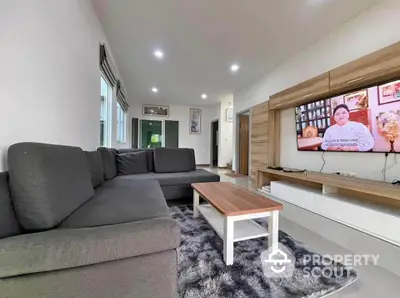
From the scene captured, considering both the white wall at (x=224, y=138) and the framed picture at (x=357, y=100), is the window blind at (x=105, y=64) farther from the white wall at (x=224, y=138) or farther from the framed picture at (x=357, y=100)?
the white wall at (x=224, y=138)

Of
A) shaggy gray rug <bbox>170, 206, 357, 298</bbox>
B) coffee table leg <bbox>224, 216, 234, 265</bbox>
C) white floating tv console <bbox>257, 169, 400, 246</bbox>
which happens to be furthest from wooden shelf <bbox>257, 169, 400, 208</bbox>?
coffee table leg <bbox>224, 216, 234, 265</bbox>

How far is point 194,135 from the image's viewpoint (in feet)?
27.5

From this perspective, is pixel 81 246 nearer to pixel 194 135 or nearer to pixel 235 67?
pixel 235 67

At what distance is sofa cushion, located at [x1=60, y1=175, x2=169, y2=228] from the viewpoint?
112 centimetres

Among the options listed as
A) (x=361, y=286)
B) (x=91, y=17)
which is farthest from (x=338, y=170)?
(x=91, y=17)

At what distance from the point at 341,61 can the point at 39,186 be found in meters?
3.49

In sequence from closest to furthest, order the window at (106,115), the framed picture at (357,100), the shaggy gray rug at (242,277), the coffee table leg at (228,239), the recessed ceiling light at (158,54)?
the shaggy gray rug at (242,277), the coffee table leg at (228,239), the framed picture at (357,100), the recessed ceiling light at (158,54), the window at (106,115)

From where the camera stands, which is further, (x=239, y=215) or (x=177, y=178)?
(x=177, y=178)

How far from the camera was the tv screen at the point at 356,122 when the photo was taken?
2.05m

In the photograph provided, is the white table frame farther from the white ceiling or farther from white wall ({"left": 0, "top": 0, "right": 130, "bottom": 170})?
the white ceiling

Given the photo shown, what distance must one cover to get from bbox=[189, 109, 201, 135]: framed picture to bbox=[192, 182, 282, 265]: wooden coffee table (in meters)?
6.52

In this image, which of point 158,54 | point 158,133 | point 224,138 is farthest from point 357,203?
point 158,133

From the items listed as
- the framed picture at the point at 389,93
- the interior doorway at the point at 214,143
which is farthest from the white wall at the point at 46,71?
the interior doorway at the point at 214,143

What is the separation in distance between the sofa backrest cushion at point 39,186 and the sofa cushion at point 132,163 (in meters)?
1.90
